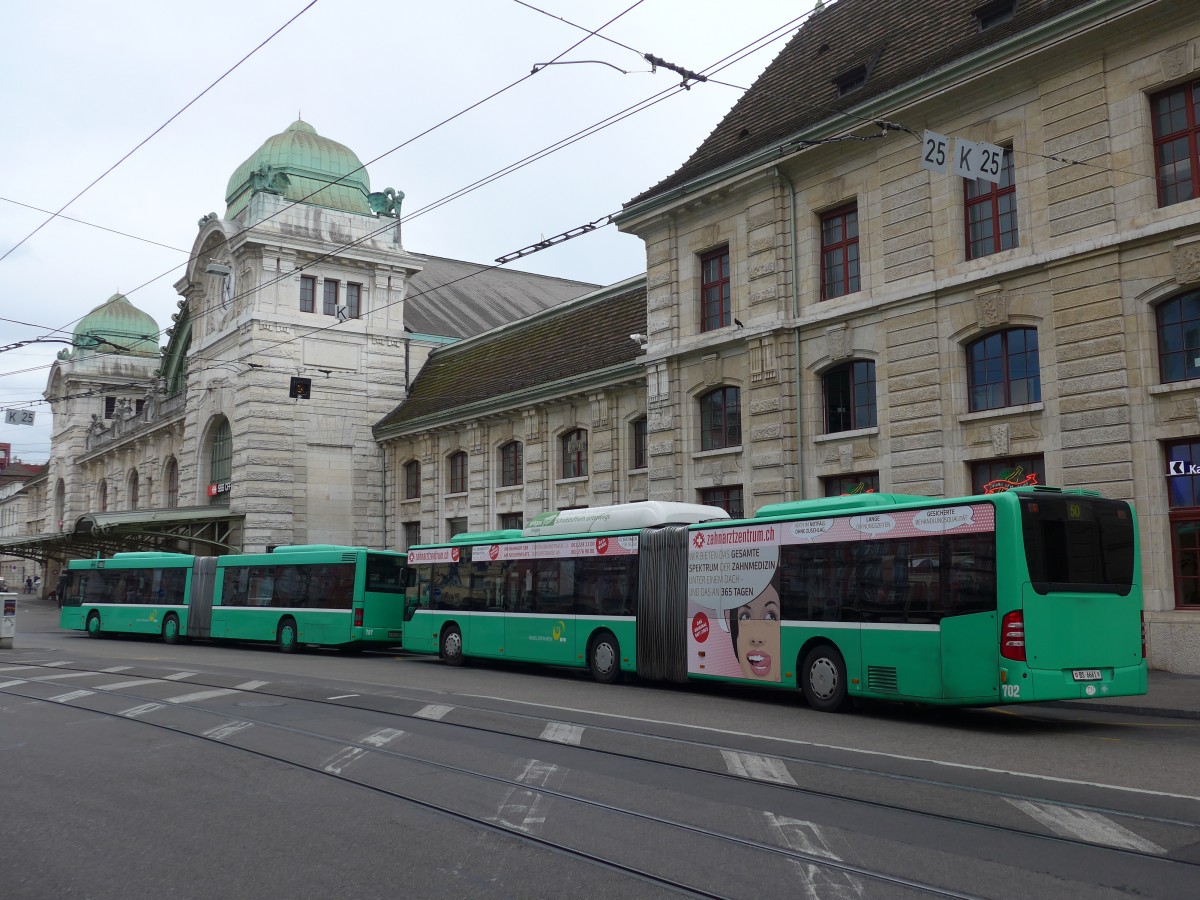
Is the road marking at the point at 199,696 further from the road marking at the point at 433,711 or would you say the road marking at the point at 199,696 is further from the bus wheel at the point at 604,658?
the bus wheel at the point at 604,658

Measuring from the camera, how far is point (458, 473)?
137 feet

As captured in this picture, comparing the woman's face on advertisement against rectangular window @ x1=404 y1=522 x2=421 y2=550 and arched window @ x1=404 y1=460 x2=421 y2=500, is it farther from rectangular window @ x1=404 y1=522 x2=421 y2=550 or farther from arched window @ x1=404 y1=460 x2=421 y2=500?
arched window @ x1=404 y1=460 x2=421 y2=500

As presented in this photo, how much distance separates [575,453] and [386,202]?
18654mm

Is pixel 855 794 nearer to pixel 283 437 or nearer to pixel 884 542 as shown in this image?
pixel 884 542

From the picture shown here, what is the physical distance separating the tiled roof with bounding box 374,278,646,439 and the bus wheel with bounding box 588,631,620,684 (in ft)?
40.6

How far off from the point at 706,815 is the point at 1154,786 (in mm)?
4071

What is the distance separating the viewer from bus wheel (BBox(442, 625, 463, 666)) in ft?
80.6

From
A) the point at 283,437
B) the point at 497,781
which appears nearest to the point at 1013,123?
the point at 497,781

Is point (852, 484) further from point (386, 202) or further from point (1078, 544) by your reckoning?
point (386, 202)

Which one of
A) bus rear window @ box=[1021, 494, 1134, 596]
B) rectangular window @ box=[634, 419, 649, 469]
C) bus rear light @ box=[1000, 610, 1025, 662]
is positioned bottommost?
bus rear light @ box=[1000, 610, 1025, 662]

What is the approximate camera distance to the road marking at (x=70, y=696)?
54.1 ft

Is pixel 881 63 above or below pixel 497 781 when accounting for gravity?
above

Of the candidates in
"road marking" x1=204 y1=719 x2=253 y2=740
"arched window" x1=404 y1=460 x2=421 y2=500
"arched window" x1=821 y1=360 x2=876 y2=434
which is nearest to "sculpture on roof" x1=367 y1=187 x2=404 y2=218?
"arched window" x1=404 y1=460 x2=421 y2=500

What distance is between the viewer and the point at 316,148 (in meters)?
46.9
